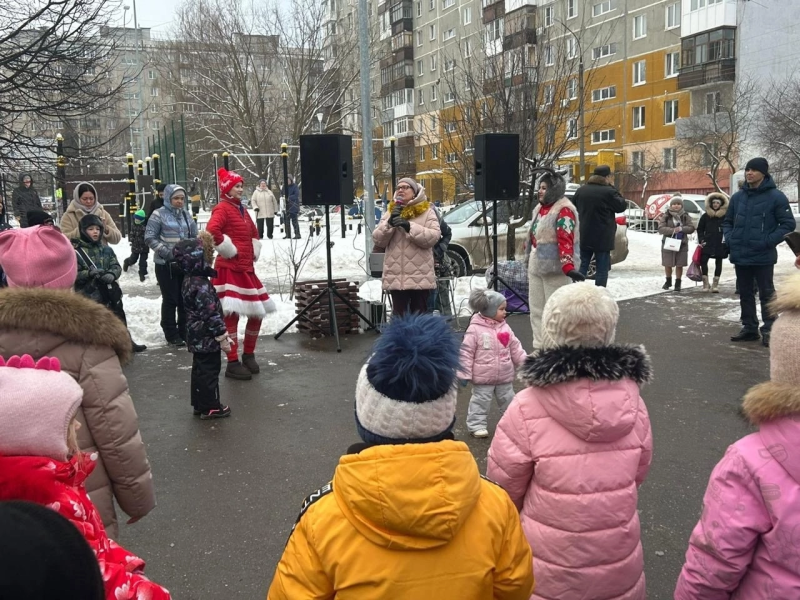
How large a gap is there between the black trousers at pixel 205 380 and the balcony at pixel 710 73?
39240mm

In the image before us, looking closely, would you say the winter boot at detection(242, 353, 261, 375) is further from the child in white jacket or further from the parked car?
the parked car

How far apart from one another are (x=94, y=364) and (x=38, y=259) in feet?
2.30

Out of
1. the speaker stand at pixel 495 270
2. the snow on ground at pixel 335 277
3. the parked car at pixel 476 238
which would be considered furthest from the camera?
the parked car at pixel 476 238

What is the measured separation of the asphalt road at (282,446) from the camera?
3543 mm

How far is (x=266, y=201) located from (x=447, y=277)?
1227 centimetres

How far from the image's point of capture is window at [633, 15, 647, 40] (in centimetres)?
4222

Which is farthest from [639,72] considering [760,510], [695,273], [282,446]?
[760,510]

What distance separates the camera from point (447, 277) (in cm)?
959

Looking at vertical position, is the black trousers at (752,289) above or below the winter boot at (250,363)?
above

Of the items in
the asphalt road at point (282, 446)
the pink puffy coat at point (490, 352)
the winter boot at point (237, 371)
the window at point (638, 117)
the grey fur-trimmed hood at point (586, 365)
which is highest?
the window at point (638, 117)

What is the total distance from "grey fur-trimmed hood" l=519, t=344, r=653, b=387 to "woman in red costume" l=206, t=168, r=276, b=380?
4.84 m

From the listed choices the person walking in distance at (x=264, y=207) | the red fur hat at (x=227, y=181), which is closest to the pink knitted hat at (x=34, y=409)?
the red fur hat at (x=227, y=181)

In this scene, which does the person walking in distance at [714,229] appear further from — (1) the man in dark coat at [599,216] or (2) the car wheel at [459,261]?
(2) the car wheel at [459,261]

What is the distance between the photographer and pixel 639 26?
139 ft
